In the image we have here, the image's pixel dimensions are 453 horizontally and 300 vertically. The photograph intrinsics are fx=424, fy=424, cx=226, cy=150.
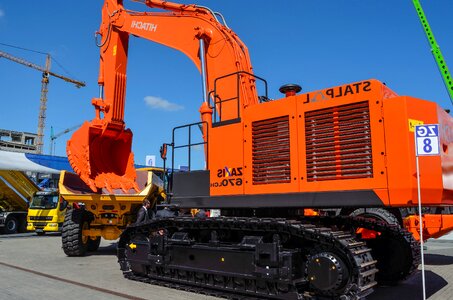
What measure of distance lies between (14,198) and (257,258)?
2305cm

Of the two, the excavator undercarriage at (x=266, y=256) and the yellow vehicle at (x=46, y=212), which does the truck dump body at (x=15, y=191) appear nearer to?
the yellow vehicle at (x=46, y=212)

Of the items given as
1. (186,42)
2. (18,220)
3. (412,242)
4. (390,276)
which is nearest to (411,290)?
(390,276)

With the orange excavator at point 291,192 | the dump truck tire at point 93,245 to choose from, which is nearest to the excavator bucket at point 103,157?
the dump truck tire at point 93,245

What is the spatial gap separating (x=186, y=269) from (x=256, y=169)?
7.14 feet

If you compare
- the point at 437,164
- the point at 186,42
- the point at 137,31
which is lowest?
the point at 437,164

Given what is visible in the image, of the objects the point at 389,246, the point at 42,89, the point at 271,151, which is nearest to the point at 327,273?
the point at 271,151

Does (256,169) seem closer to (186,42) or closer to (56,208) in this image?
(186,42)

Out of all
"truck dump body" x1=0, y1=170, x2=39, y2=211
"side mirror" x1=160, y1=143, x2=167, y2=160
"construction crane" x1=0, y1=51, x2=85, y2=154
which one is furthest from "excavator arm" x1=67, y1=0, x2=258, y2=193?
"construction crane" x1=0, y1=51, x2=85, y2=154

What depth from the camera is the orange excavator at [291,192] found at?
18.2 ft

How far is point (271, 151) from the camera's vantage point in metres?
6.58

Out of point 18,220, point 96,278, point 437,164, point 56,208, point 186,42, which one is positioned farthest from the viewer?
point 18,220

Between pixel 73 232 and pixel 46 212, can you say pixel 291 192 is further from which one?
pixel 46 212

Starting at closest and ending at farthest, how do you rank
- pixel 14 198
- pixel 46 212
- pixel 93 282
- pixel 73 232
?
pixel 93 282 → pixel 73 232 → pixel 46 212 → pixel 14 198

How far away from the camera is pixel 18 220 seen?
2439 cm
